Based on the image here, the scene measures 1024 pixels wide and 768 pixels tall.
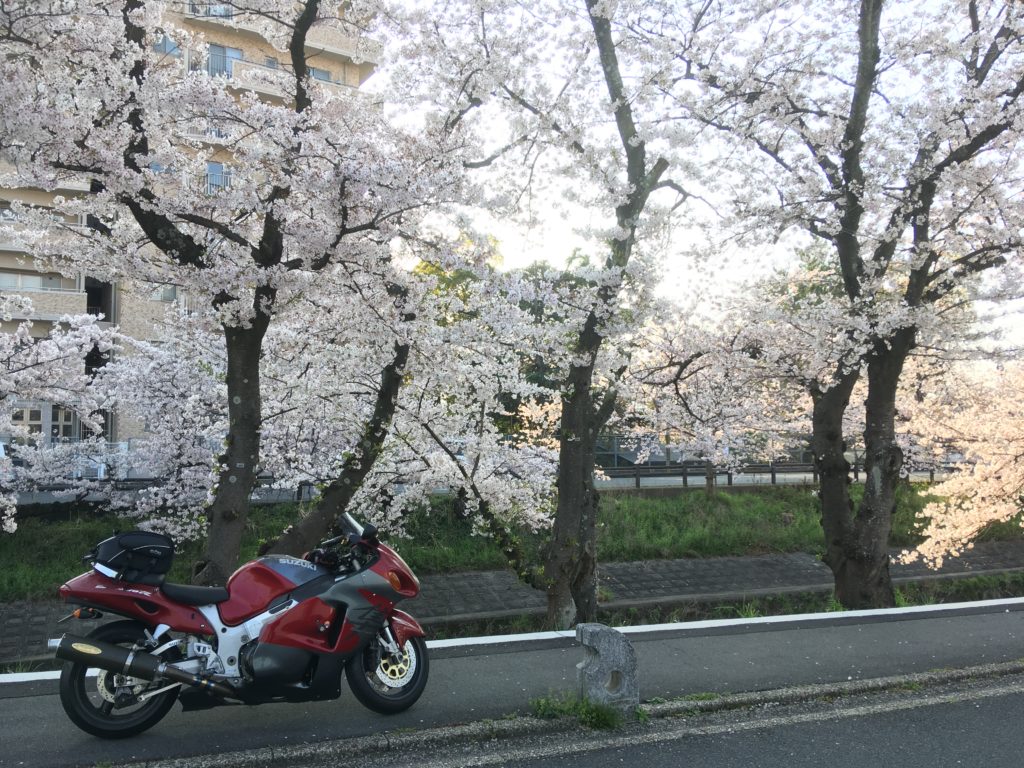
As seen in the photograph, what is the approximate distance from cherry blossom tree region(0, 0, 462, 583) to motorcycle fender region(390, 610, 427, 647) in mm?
3453

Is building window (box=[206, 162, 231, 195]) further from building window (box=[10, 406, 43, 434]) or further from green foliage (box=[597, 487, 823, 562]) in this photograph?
building window (box=[10, 406, 43, 434])

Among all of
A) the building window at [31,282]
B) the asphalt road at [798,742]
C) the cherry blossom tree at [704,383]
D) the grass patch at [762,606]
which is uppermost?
the building window at [31,282]

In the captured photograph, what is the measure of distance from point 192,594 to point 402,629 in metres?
1.25

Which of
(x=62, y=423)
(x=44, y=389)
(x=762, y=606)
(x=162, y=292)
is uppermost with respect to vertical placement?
(x=62, y=423)

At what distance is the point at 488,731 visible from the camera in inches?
183

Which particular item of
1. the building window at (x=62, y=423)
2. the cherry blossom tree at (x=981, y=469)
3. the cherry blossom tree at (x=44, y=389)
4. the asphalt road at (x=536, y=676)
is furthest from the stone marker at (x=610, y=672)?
the building window at (x=62, y=423)

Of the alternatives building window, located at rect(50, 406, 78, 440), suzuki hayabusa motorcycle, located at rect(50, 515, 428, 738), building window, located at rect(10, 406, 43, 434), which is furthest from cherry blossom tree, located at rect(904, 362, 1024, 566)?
building window, located at rect(50, 406, 78, 440)

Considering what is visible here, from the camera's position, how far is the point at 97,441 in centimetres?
1781

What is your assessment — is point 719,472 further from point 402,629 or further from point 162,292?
point 402,629

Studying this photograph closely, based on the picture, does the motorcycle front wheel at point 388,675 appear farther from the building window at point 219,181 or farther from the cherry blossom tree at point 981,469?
the cherry blossom tree at point 981,469

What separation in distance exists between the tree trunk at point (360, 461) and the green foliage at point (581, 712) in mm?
5532

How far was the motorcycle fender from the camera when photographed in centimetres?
511

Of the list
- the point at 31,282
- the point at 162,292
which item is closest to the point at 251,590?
the point at 162,292

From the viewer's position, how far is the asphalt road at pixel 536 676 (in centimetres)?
445
